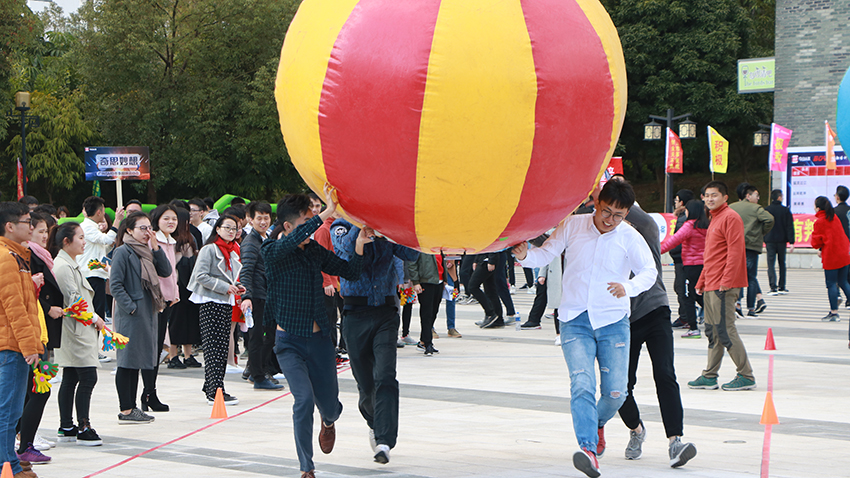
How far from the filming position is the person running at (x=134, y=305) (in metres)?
7.77

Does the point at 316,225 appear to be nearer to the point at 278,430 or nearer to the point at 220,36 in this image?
the point at 278,430

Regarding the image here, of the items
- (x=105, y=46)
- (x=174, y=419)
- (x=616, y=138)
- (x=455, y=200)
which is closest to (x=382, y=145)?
(x=455, y=200)

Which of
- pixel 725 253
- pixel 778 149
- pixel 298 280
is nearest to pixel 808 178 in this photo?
pixel 778 149

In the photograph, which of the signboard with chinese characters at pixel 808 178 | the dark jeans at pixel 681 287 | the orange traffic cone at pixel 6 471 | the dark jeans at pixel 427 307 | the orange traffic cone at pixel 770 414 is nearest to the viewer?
the orange traffic cone at pixel 6 471

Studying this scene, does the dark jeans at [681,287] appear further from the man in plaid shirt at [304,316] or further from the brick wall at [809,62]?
the brick wall at [809,62]

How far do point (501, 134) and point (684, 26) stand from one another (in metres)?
42.0

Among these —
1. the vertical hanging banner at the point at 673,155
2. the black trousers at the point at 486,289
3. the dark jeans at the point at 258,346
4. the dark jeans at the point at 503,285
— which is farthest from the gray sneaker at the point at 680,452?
the vertical hanging banner at the point at 673,155

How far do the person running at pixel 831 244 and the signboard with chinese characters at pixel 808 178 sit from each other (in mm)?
13794

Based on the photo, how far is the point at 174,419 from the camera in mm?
8016

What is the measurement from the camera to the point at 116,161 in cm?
2644

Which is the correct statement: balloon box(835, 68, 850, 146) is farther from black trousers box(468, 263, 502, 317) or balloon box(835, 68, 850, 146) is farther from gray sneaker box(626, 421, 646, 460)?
black trousers box(468, 263, 502, 317)

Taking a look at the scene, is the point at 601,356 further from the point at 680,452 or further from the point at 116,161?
the point at 116,161

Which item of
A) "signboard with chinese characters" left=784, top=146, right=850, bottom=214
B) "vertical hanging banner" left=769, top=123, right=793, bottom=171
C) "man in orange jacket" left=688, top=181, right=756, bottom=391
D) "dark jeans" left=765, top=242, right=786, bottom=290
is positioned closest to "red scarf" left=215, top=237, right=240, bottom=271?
"man in orange jacket" left=688, top=181, right=756, bottom=391

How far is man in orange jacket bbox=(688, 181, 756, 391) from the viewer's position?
29.0 ft
